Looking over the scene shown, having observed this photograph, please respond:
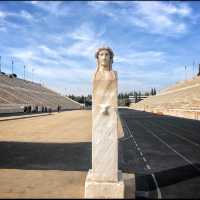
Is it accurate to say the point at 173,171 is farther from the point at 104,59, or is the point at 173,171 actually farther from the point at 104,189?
the point at 104,59

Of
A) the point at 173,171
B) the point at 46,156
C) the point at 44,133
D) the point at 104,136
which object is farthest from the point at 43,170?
the point at 44,133

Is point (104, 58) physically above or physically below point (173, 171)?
above

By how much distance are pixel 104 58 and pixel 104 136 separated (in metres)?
2.02

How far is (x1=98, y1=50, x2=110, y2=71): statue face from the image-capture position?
934 cm

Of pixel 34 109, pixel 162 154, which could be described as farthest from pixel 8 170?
pixel 34 109

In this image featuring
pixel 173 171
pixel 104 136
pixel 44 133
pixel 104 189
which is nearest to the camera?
pixel 104 189

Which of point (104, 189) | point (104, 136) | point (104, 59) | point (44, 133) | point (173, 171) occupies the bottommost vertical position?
point (173, 171)

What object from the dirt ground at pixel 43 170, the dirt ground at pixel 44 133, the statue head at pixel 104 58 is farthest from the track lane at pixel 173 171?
the dirt ground at pixel 44 133

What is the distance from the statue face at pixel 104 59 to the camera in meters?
9.34

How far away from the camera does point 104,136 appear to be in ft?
30.1

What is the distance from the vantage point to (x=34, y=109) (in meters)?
84.1

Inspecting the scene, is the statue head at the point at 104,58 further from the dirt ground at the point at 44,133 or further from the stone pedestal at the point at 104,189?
the dirt ground at the point at 44,133

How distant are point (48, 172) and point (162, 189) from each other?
432cm

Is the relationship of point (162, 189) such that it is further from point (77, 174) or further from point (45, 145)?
point (45, 145)
